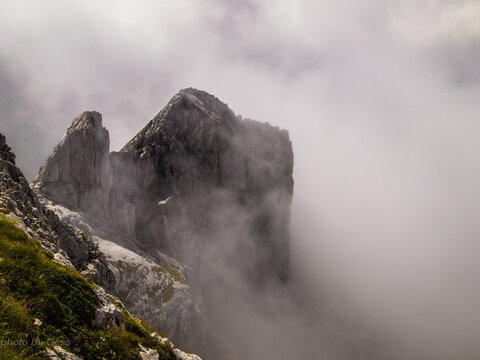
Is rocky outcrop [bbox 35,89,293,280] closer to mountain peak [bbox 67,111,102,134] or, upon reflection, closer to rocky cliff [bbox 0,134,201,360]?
mountain peak [bbox 67,111,102,134]

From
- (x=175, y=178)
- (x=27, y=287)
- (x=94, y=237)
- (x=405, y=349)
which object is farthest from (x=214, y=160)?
(x=405, y=349)

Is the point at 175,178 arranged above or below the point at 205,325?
above

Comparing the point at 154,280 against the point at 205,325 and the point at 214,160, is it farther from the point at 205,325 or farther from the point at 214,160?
the point at 214,160

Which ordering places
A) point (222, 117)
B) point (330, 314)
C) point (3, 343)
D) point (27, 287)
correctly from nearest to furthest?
point (3, 343) → point (27, 287) → point (222, 117) → point (330, 314)

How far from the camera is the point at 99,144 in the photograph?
79.9 metres

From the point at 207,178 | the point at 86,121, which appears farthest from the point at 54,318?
the point at 207,178

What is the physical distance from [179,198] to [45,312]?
91.3 meters

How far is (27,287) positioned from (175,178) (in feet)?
308

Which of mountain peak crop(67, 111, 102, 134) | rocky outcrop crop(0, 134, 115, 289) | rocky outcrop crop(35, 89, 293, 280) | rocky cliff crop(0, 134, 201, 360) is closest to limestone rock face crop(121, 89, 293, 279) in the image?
rocky outcrop crop(35, 89, 293, 280)

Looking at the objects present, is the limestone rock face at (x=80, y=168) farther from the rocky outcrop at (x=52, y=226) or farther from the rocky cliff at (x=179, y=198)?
the rocky outcrop at (x=52, y=226)

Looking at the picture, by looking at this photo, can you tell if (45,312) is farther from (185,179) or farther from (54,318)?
(185,179)

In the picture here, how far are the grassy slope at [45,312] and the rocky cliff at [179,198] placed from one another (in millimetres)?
47631

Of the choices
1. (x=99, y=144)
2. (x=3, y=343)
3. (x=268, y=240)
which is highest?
(x=268, y=240)

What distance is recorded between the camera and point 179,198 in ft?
327
